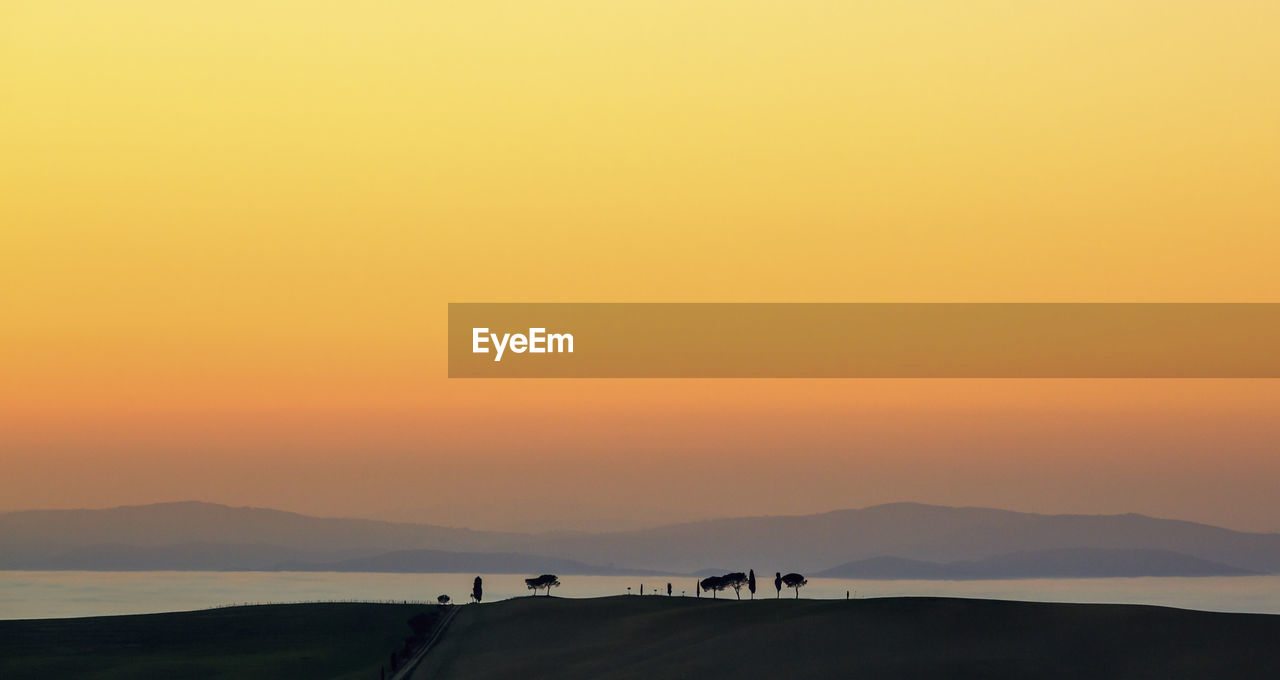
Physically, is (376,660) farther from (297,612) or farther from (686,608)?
(297,612)

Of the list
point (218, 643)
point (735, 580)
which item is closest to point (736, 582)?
point (735, 580)

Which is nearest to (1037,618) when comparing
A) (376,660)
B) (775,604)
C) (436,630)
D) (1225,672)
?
(1225,672)

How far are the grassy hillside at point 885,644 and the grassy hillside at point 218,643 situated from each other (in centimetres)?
1275

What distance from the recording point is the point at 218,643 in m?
144

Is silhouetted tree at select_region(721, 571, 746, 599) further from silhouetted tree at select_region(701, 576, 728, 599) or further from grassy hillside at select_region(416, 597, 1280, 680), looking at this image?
grassy hillside at select_region(416, 597, 1280, 680)

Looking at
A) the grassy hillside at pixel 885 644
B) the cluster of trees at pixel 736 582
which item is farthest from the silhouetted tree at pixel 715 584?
the grassy hillside at pixel 885 644

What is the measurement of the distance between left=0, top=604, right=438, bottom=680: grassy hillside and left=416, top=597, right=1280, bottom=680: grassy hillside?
41.8 feet

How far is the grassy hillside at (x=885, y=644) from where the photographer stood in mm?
81000

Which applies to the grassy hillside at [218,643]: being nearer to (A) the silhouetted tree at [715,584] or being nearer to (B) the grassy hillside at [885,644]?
(B) the grassy hillside at [885,644]

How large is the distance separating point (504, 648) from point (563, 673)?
67.3 ft

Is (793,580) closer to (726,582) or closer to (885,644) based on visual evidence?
(726,582)

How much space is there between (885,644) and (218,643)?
77842mm

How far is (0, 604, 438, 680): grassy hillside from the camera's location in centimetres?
12038

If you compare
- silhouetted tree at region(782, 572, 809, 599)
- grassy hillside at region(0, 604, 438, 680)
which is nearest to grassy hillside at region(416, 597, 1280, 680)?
grassy hillside at region(0, 604, 438, 680)
